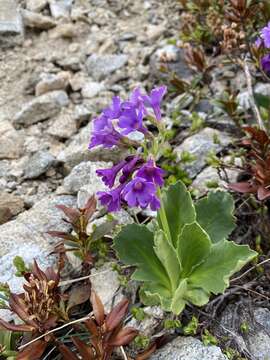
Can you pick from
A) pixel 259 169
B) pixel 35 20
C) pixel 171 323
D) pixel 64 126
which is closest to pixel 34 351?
pixel 171 323

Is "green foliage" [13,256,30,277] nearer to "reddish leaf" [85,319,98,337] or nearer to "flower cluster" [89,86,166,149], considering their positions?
"reddish leaf" [85,319,98,337]

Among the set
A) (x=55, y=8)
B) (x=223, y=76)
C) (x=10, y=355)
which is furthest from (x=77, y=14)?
(x=10, y=355)

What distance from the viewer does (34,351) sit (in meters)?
2.36

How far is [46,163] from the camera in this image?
3.55 metres

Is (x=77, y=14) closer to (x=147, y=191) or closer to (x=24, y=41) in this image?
(x=24, y=41)

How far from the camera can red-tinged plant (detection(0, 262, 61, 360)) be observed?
237 centimetres

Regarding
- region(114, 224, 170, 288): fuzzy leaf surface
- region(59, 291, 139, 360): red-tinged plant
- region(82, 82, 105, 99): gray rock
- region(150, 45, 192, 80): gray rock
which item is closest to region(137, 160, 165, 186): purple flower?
region(114, 224, 170, 288): fuzzy leaf surface

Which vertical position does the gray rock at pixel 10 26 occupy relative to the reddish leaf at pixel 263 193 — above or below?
above

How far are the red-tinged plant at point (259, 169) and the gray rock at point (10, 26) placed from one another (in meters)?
2.19

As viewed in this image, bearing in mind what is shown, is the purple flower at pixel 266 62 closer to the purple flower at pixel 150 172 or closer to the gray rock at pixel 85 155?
the gray rock at pixel 85 155

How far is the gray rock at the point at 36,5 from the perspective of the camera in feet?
15.1

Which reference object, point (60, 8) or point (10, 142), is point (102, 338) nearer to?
point (10, 142)

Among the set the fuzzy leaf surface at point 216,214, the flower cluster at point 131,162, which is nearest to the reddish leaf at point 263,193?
the fuzzy leaf surface at point 216,214

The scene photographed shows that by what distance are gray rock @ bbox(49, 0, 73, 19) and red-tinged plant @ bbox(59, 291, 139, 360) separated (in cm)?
295
